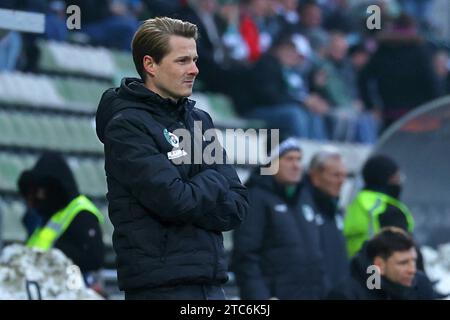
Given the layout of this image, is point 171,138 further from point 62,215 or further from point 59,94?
point 59,94

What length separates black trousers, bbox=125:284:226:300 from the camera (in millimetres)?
5141

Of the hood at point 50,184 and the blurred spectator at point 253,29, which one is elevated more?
the blurred spectator at point 253,29

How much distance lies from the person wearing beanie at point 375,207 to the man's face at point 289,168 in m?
0.66

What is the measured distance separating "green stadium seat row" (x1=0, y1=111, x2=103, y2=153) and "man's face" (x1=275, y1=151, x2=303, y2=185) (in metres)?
2.53

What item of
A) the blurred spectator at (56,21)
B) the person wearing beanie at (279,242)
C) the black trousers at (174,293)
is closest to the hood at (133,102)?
the black trousers at (174,293)

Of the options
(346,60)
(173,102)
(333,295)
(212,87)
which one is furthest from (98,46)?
(173,102)

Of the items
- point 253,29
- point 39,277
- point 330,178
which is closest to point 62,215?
point 39,277

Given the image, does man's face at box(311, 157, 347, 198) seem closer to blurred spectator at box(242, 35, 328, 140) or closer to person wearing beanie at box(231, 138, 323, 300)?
person wearing beanie at box(231, 138, 323, 300)

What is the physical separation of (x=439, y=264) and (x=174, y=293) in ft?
17.8

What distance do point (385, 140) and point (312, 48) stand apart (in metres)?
4.65

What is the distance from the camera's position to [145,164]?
5090 millimetres

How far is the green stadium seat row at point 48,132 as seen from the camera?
435 inches

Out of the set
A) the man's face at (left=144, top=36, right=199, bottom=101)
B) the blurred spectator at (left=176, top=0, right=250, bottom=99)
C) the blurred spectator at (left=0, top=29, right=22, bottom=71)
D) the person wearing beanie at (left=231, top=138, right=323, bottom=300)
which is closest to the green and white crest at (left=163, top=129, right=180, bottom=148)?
the man's face at (left=144, top=36, right=199, bottom=101)

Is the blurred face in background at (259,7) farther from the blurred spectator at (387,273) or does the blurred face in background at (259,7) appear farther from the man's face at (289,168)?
the blurred spectator at (387,273)
